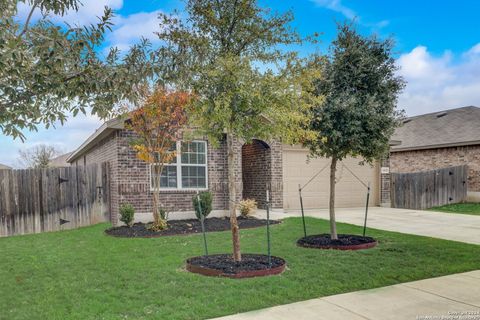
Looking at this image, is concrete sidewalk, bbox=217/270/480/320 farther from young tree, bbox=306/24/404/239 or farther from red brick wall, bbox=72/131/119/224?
red brick wall, bbox=72/131/119/224

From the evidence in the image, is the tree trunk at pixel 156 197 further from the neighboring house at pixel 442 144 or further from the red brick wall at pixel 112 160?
the neighboring house at pixel 442 144

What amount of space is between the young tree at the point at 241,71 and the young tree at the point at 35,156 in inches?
965

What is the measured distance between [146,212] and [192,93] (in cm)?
665

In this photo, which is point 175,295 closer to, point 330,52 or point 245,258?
point 245,258

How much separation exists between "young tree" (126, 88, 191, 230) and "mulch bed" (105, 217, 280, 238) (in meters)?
0.37

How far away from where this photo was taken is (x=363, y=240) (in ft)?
27.3

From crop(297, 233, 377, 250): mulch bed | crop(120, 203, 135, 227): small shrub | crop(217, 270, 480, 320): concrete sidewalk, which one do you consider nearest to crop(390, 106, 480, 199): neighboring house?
crop(297, 233, 377, 250): mulch bed

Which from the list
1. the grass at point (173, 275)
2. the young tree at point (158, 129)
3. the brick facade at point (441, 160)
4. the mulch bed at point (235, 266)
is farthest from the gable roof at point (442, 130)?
the mulch bed at point (235, 266)

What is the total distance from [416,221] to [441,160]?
7766 mm

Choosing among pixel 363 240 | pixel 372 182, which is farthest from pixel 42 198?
pixel 372 182

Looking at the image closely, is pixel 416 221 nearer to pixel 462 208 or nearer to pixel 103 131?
pixel 462 208

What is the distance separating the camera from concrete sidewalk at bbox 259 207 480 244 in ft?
31.4

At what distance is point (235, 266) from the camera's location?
623 centimetres

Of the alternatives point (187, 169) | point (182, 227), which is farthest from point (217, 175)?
point (182, 227)
